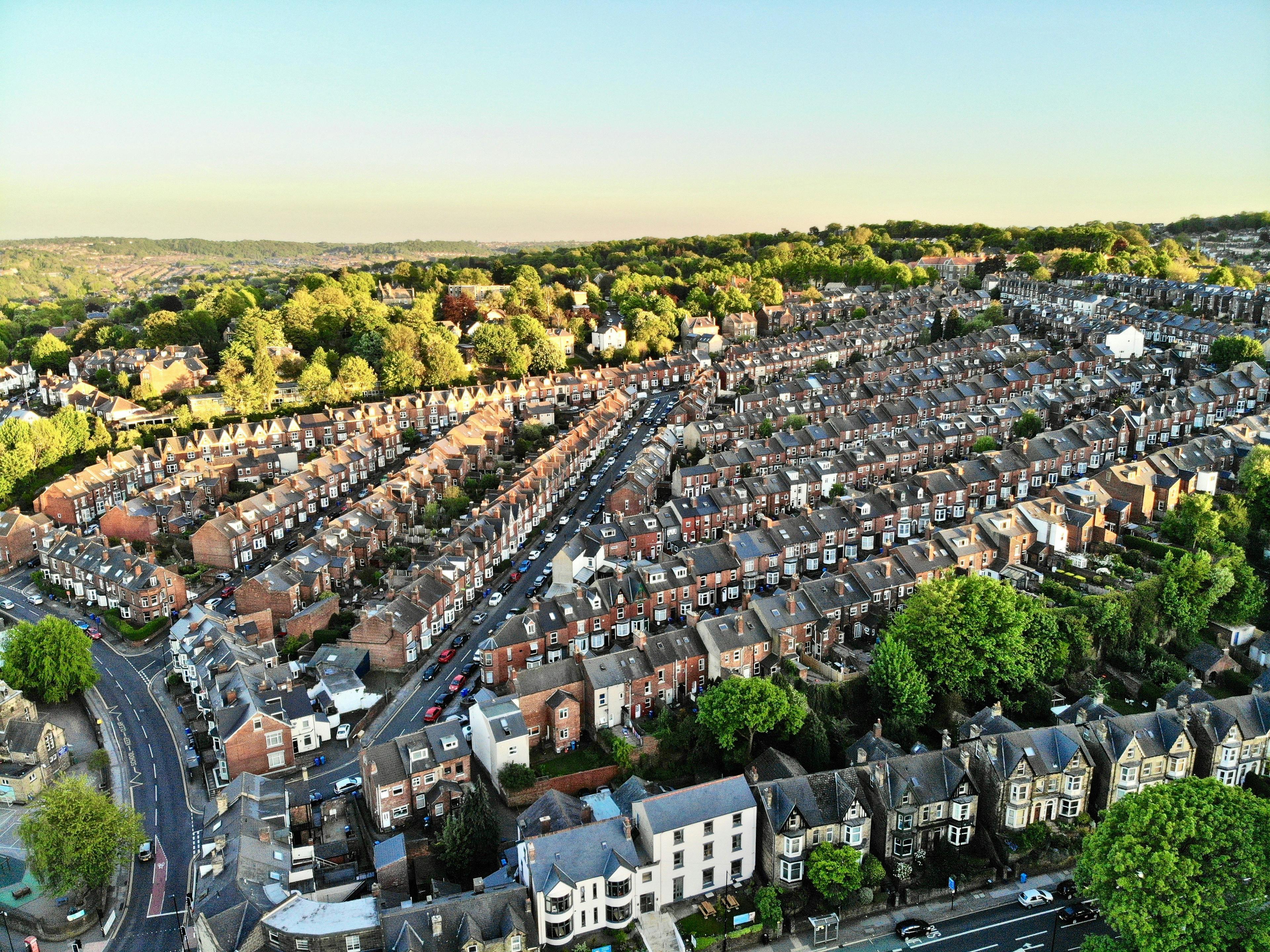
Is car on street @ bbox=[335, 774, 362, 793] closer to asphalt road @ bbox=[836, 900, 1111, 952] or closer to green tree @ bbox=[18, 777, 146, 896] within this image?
green tree @ bbox=[18, 777, 146, 896]

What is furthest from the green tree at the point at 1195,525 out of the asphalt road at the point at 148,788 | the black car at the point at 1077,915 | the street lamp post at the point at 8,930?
the street lamp post at the point at 8,930

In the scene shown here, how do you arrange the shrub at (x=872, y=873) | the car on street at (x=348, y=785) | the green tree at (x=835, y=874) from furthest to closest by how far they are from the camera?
the car on street at (x=348, y=785), the shrub at (x=872, y=873), the green tree at (x=835, y=874)

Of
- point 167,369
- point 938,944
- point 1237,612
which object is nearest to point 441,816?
point 938,944

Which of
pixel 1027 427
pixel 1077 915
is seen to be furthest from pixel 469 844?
pixel 1027 427

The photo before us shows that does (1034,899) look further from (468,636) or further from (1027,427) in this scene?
(1027,427)

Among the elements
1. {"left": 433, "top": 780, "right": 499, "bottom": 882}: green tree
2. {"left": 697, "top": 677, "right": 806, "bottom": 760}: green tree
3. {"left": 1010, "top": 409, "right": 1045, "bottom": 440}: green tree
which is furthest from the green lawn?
{"left": 1010, "top": 409, "right": 1045, "bottom": 440}: green tree

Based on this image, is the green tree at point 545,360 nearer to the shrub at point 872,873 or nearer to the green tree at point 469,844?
the green tree at point 469,844

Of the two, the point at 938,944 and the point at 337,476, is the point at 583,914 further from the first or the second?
the point at 337,476
